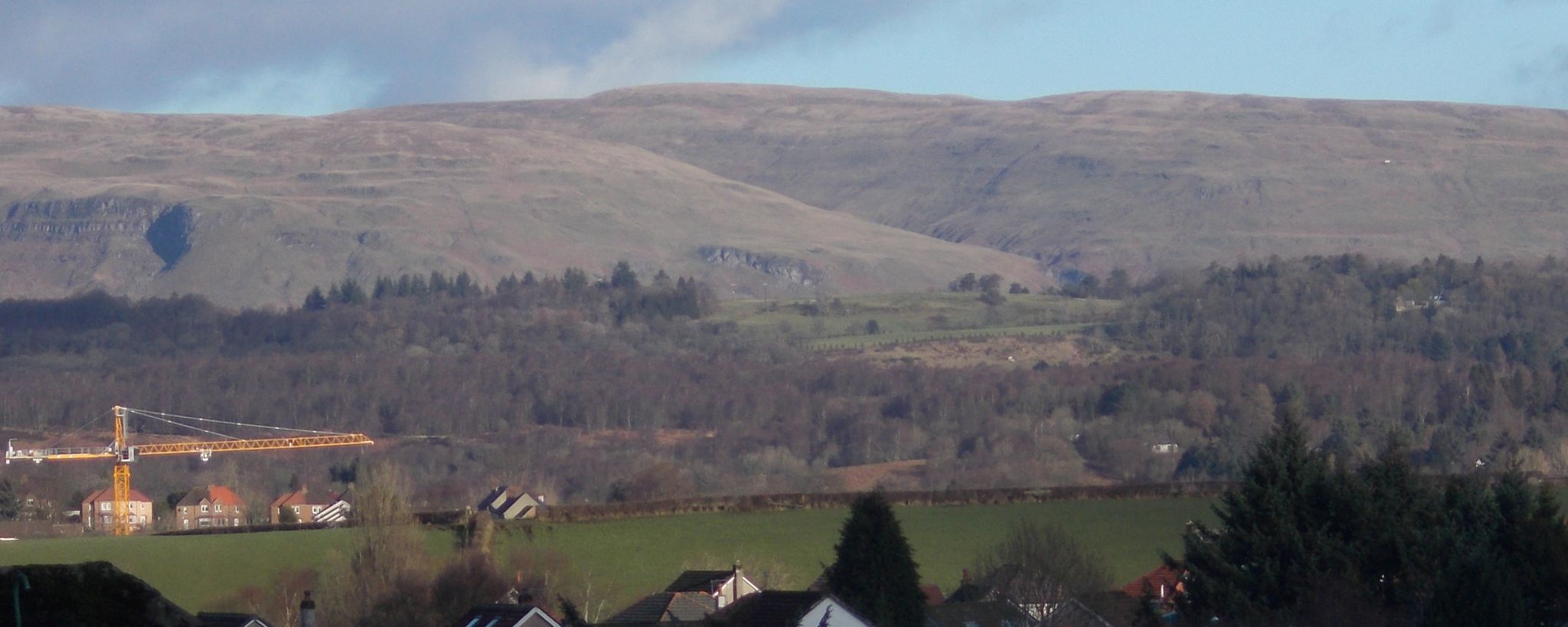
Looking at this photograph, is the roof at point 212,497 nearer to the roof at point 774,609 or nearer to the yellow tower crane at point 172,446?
the yellow tower crane at point 172,446

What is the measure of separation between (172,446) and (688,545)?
89743mm

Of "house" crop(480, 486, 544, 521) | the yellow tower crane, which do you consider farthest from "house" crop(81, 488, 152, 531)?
"house" crop(480, 486, 544, 521)

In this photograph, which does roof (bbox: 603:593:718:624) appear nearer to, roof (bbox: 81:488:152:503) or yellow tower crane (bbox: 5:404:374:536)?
roof (bbox: 81:488:152:503)

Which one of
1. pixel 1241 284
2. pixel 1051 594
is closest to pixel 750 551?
pixel 1051 594

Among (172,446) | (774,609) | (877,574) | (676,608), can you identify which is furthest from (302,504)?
(774,609)

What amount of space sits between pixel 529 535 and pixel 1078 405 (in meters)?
86.1

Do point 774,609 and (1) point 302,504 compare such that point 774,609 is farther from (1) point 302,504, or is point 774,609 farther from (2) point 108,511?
(2) point 108,511

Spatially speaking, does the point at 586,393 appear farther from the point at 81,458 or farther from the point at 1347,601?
the point at 1347,601

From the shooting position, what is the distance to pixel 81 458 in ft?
430

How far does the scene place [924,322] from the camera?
7554 inches

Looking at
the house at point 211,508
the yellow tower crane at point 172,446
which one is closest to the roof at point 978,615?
the house at point 211,508

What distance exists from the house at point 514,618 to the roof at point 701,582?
11060 millimetres

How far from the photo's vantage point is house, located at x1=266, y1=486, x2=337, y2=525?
307 feet

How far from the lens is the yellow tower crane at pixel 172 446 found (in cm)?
12725
